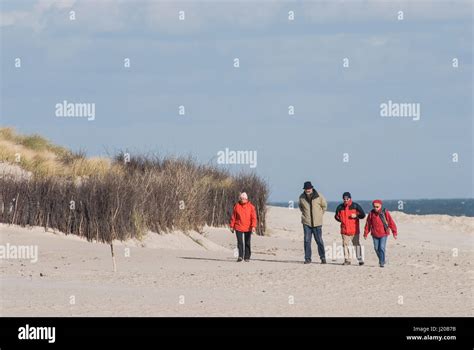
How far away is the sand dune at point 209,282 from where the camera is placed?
17234 millimetres

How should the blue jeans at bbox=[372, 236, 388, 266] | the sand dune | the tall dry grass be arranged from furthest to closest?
1. the tall dry grass
2. the blue jeans at bbox=[372, 236, 388, 266]
3. the sand dune

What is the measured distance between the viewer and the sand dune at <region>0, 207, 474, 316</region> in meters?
17.2

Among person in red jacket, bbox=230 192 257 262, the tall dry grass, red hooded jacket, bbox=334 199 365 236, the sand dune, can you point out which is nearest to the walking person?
red hooded jacket, bbox=334 199 365 236

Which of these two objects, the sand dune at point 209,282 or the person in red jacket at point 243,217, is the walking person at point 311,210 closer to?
the sand dune at point 209,282

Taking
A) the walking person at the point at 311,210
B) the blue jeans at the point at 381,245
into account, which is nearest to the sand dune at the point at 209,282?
the blue jeans at the point at 381,245

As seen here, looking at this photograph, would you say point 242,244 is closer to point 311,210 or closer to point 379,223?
point 311,210

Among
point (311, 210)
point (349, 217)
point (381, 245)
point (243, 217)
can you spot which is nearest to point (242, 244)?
point (243, 217)

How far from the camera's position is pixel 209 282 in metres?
20.6

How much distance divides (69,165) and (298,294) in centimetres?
1981

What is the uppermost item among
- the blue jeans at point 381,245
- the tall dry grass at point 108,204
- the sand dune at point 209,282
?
the tall dry grass at point 108,204

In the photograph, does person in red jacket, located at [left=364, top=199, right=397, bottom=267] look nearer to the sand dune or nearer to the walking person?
the sand dune
